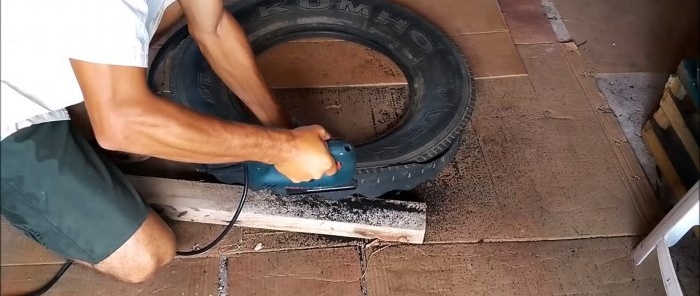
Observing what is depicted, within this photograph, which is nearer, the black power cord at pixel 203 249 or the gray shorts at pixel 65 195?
the gray shorts at pixel 65 195

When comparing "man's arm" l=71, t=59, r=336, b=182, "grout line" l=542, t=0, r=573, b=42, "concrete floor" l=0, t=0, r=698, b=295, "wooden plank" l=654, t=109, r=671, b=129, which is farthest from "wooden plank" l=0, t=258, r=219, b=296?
"grout line" l=542, t=0, r=573, b=42

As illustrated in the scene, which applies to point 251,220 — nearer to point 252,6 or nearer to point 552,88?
point 252,6

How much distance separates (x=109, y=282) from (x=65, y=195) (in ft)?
1.00

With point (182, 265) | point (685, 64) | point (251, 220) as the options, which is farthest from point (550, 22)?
point (182, 265)

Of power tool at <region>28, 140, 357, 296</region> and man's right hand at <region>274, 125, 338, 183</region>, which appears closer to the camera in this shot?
man's right hand at <region>274, 125, 338, 183</region>

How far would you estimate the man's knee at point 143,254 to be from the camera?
1330mm

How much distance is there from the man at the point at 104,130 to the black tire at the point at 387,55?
7.4 inches

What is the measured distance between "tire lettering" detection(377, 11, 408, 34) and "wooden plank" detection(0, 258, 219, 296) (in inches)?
36.5

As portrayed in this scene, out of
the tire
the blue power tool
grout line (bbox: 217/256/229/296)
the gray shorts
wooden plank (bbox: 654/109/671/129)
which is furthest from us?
wooden plank (bbox: 654/109/671/129)

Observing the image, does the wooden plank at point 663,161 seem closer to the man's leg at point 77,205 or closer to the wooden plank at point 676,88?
the wooden plank at point 676,88

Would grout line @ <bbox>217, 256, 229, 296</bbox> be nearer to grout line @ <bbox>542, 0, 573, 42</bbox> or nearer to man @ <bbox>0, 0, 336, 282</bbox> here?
man @ <bbox>0, 0, 336, 282</bbox>

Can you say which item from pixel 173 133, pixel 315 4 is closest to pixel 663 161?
pixel 315 4

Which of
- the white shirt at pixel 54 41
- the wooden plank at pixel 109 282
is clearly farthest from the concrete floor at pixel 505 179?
the white shirt at pixel 54 41

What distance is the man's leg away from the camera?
1166 mm
